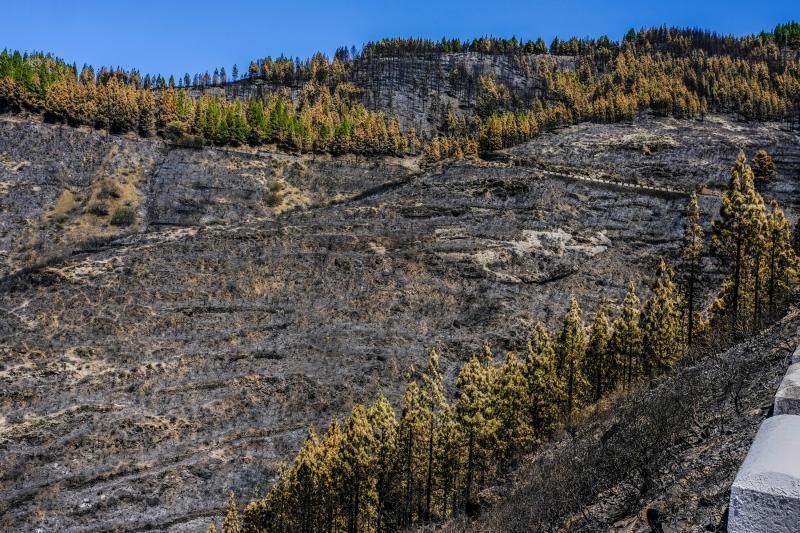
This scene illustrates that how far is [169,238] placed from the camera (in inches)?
3297

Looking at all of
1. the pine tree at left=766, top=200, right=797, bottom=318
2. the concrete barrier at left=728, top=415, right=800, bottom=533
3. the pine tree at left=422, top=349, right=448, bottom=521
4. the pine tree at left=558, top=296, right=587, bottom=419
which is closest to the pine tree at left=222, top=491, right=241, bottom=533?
the pine tree at left=422, top=349, right=448, bottom=521

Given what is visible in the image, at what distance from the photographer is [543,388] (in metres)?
49.2

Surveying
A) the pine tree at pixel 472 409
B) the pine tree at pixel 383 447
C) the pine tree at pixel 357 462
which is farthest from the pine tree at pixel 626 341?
the pine tree at pixel 357 462

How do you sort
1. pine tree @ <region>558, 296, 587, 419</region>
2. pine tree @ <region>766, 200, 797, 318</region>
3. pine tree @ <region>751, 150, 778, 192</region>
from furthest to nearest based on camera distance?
pine tree @ <region>751, 150, 778, 192</region> < pine tree @ <region>558, 296, 587, 419</region> < pine tree @ <region>766, 200, 797, 318</region>

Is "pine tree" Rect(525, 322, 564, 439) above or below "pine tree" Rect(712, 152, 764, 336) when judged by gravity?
below

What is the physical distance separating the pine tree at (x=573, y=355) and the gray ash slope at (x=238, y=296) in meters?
14.7

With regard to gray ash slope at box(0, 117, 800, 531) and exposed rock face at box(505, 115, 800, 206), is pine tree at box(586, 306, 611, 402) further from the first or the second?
exposed rock face at box(505, 115, 800, 206)

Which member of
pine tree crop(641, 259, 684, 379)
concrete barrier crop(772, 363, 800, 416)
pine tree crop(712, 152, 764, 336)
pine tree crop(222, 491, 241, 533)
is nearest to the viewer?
concrete barrier crop(772, 363, 800, 416)

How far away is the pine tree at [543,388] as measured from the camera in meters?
49.0

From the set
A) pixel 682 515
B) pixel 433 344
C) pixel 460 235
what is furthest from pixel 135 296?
pixel 682 515

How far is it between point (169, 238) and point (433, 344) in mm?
38363

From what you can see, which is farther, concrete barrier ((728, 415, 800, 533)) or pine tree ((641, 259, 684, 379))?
pine tree ((641, 259, 684, 379))

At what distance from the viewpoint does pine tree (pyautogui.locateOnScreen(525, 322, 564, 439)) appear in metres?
49.0

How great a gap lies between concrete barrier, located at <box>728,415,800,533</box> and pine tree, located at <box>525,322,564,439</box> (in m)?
46.3
